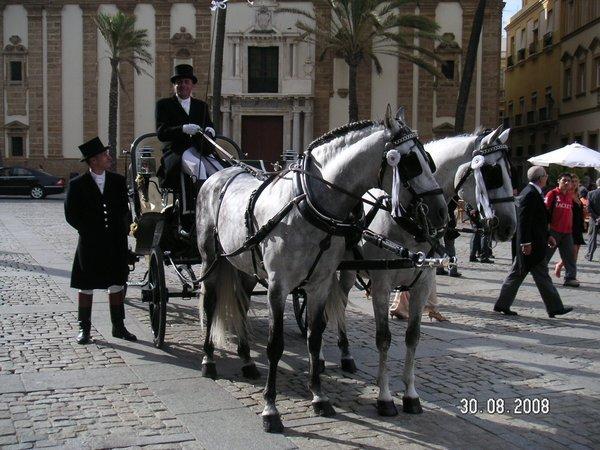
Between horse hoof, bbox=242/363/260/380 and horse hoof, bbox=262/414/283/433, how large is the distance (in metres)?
1.30

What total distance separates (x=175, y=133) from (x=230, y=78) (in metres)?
32.5

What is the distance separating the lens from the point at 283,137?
3997 cm

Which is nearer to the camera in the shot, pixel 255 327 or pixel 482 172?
pixel 482 172

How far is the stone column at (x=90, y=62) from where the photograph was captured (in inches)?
1560

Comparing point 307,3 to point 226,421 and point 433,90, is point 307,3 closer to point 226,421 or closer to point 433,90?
point 433,90

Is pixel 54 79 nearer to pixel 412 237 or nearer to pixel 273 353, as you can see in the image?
pixel 412 237

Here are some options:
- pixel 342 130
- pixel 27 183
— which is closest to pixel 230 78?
pixel 27 183

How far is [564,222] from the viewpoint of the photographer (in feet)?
38.7

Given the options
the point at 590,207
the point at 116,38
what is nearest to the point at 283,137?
the point at 116,38

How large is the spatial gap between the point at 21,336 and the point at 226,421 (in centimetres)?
340

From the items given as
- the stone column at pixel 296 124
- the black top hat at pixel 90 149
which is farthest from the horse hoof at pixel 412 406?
the stone column at pixel 296 124

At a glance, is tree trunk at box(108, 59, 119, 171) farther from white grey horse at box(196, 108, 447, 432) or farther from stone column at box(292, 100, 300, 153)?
white grey horse at box(196, 108, 447, 432)

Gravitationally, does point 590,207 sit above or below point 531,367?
above
